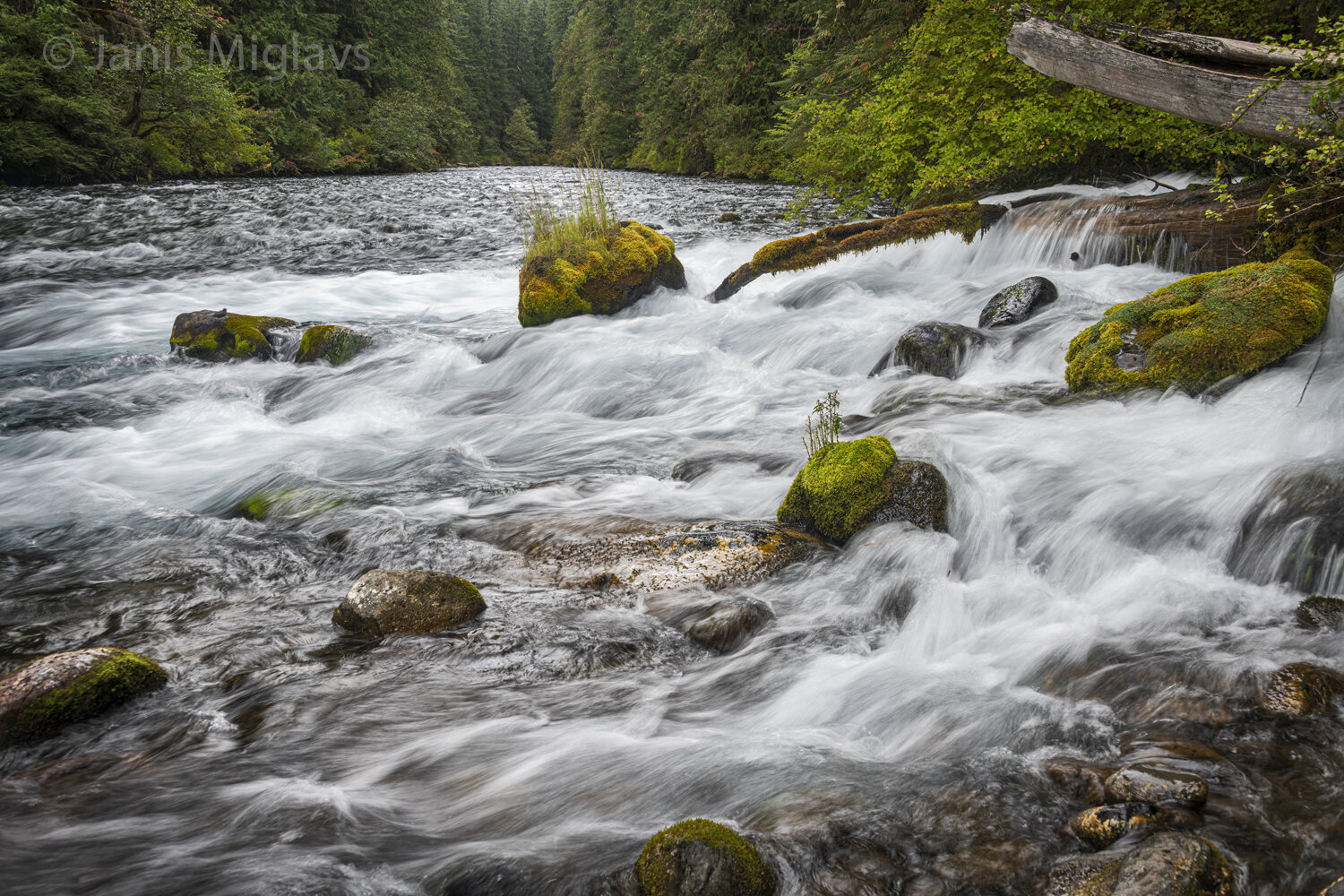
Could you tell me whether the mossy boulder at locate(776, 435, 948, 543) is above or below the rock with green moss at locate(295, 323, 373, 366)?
below

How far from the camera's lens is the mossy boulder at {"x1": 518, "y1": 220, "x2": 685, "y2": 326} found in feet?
32.3

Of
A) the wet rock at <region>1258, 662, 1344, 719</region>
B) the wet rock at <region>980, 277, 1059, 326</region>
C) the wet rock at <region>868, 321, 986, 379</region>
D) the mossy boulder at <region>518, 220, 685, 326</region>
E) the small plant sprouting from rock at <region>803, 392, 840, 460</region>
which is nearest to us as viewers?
the wet rock at <region>1258, 662, 1344, 719</region>

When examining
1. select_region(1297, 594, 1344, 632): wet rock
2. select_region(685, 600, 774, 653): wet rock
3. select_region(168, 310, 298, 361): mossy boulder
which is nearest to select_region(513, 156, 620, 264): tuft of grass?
select_region(168, 310, 298, 361): mossy boulder

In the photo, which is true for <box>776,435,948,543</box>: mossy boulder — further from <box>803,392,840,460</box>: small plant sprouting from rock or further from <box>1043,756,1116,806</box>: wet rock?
<box>1043,756,1116,806</box>: wet rock

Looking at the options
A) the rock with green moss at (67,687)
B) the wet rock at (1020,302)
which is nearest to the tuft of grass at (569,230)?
the wet rock at (1020,302)

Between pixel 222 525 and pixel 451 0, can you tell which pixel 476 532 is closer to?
pixel 222 525

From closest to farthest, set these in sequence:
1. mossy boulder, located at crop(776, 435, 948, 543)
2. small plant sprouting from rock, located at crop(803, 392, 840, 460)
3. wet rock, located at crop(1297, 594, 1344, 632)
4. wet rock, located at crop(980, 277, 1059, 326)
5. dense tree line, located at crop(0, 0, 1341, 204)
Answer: wet rock, located at crop(1297, 594, 1344, 632)
mossy boulder, located at crop(776, 435, 948, 543)
small plant sprouting from rock, located at crop(803, 392, 840, 460)
wet rock, located at crop(980, 277, 1059, 326)
dense tree line, located at crop(0, 0, 1341, 204)

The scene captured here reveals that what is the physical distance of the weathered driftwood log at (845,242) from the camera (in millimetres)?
10852

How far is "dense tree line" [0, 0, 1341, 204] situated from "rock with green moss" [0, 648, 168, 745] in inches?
285

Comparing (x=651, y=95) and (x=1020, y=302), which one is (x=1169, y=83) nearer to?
(x=1020, y=302)

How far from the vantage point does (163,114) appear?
23125mm

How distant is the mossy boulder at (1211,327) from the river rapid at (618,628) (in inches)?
8.4

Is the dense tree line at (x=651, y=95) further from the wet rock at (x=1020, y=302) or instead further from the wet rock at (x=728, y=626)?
the wet rock at (x=728, y=626)

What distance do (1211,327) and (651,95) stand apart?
1488 inches
